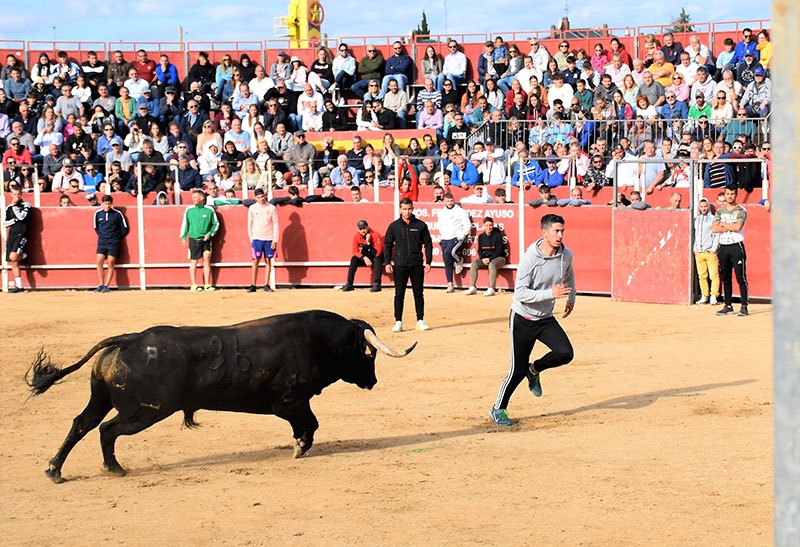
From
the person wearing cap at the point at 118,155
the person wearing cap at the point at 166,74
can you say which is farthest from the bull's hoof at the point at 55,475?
the person wearing cap at the point at 166,74

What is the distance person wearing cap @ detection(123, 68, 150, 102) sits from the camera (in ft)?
88.3

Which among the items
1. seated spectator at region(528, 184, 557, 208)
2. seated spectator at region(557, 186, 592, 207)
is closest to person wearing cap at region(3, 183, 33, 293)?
seated spectator at region(528, 184, 557, 208)

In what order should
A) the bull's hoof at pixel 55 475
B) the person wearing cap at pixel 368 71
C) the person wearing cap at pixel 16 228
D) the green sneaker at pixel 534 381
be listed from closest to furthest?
the bull's hoof at pixel 55 475
the green sneaker at pixel 534 381
the person wearing cap at pixel 16 228
the person wearing cap at pixel 368 71

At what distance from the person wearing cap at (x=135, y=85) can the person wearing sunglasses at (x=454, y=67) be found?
687 cm

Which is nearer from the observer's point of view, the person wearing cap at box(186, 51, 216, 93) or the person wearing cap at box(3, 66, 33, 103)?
the person wearing cap at box(3, 66, 33, 103)

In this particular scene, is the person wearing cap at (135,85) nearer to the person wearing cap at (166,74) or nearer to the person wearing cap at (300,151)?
the person wearing cap at (166,74)

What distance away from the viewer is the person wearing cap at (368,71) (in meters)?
27.1

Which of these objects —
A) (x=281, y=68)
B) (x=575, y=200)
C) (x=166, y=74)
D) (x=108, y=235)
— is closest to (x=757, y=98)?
(x=575, y=200)

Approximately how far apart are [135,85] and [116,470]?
66.7 ft

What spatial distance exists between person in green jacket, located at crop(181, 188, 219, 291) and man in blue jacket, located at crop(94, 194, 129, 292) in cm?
119

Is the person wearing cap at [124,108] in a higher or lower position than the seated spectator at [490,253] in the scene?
higher

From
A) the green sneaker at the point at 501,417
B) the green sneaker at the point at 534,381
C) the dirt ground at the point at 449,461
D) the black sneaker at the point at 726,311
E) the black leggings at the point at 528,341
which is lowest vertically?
the dirt ground at the point at 449,461

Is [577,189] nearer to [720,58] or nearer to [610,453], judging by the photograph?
[720,58]

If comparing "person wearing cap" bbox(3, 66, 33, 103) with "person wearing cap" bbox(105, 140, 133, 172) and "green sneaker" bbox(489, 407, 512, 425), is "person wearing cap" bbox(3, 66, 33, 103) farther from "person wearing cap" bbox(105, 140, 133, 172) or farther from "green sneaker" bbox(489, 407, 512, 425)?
"green sneaker" bbox(489, 407, 512, 425)
